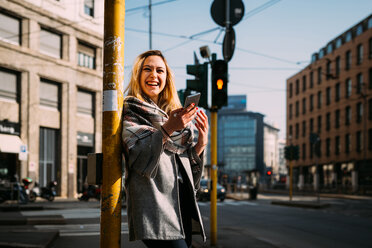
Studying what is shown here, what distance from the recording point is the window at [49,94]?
2494 cm

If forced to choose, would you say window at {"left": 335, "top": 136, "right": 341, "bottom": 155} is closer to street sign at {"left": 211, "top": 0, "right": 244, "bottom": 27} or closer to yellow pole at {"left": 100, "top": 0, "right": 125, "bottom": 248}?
street sign at {"left": 211, "top": 0, "right": 244, "bottom": 27}

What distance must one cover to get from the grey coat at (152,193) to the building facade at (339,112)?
34.5 m

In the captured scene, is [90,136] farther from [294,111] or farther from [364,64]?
[294,111]

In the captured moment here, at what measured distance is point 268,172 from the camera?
104 feet

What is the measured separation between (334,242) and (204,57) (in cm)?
493

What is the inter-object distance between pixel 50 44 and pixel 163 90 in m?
24.9

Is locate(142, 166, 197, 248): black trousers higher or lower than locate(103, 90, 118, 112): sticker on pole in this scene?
lower

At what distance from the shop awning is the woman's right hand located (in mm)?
21398

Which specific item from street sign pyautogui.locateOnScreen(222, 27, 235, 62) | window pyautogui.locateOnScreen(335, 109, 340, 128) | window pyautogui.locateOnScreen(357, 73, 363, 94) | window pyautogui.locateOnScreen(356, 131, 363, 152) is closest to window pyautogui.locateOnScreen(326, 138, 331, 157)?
window pyautogui.locateOnScreen(335, 109, 340, 128)

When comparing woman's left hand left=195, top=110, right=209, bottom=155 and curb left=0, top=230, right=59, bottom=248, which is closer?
woman's left hand left=195, top=110, right=209, bottom=155

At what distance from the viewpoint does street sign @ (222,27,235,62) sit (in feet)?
25.3

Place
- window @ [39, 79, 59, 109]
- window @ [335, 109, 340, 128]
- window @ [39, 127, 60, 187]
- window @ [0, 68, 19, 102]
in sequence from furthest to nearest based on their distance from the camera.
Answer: window @ [335, 109, 340, 128]
window @ [39, 79, 59, 109]
window @ [39, 127, 60, 187]
window @ [0, 68, 19, 102]

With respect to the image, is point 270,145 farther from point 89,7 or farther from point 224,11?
point 224,11

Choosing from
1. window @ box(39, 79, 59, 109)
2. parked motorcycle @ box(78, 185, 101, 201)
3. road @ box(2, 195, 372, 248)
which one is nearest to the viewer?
road @ box(2, 195, 372, 248)
